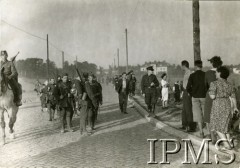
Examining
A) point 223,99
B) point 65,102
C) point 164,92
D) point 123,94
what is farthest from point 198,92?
point 164,92

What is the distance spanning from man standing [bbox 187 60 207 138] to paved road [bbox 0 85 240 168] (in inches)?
44.7

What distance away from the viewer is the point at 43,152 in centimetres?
816

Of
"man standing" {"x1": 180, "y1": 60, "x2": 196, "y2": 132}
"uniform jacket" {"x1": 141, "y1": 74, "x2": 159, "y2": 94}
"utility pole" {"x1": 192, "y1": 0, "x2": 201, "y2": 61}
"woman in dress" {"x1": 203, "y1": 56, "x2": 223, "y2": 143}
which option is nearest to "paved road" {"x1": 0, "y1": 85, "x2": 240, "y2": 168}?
"man standing" {"x1": 180, "y1": 60, "x2": 196, "y2": 132}

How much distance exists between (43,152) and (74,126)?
426cm

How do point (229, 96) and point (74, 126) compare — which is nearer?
point (229, 96)

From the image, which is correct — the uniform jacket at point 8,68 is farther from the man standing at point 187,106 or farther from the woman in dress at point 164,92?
the woman in dress at point 164,92

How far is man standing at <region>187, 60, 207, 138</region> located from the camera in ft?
30.0

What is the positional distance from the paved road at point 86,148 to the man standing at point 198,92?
1.14 metres

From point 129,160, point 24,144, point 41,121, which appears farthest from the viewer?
point 41,121

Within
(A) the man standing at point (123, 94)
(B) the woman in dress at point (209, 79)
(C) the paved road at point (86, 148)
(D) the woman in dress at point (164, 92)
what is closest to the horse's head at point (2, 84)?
(C) the paved road at point (86, 148)

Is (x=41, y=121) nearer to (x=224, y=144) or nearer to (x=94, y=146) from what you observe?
(x=94, y=146)

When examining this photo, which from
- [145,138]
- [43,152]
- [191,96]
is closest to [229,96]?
[191,96]

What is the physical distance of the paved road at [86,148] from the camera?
23.1 ft

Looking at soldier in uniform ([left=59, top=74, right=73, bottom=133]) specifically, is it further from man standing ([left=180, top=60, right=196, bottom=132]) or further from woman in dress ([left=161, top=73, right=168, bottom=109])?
woman in dress ([left=161, top=73, right=168, bottom=109])
